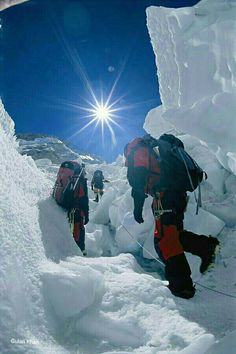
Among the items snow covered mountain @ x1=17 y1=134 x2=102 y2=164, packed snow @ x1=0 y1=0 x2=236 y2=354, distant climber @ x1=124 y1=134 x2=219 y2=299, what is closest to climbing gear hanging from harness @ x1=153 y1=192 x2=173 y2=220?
distant climber @ x1=124 y1=134 x2=219 y2=299

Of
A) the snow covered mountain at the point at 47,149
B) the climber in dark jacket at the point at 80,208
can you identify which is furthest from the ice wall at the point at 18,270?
the snow covered mountain at the point at 47,149

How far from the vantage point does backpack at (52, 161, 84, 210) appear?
17.6ft

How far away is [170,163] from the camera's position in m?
3.90

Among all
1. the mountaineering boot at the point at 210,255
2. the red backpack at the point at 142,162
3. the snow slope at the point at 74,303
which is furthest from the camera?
the red backpack at the point at 142,162

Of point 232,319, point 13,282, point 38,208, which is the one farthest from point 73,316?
point 38,208

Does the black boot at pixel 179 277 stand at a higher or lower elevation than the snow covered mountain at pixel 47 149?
lower

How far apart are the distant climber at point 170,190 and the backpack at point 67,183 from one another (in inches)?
66.4

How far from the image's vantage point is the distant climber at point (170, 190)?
148 inches

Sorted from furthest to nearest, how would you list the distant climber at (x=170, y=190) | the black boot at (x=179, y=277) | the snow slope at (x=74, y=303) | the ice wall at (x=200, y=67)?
the ice wall at (x=200, y=67) < the distant climber at (x=170, y=190) < the black boot at (x=179, y=277) < the snow slope at (x=74, y=303)

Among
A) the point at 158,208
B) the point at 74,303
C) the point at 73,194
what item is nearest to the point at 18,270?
the point at 74,303

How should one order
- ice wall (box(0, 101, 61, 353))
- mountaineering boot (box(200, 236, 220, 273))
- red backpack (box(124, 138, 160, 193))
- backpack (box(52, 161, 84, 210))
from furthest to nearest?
backpack (box(52, 161, 84, 210)) < red backpack (box(124, 138, 160, 193)) < mountaineering boot (box(200, 236, 220, 273)) < ice wall (box(0, 101, 61, 353))

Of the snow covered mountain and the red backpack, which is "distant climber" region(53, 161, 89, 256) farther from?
the snow covered mountain

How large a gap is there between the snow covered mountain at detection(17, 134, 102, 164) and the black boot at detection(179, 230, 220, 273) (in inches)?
3577

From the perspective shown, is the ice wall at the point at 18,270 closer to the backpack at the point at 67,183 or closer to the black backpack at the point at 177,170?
the black backpack at the point at 177,170
